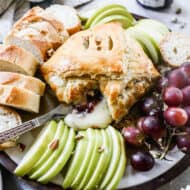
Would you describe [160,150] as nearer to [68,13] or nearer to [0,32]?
[68,13]

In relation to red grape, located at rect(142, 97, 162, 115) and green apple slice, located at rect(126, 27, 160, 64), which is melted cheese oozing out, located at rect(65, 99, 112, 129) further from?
green apple slice, located at rect(126, 27, 160, 64)

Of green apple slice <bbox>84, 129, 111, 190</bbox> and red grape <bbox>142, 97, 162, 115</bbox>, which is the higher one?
red grape <bbox>142, 97, 162, 115</bbox>

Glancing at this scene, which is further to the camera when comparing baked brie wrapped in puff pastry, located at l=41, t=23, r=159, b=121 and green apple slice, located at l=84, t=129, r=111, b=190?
baked brie wrapped in puff pastry, located at l=41, t=23, r=159, b=121

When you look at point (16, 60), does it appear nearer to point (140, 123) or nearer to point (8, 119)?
point (8, 119)

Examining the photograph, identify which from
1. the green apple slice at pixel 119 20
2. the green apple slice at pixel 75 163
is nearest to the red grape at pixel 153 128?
the green apple slice at pixel 75 163

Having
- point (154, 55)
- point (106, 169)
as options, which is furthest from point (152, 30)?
point (106, 169)

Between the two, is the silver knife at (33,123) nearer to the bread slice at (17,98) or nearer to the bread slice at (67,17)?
the bread slice at (17,98)

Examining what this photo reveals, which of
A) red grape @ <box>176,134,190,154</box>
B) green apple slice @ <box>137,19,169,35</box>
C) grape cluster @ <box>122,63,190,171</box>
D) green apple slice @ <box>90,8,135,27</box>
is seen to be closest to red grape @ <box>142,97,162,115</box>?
grape cluster @ <box>122,63,190,171</box>
